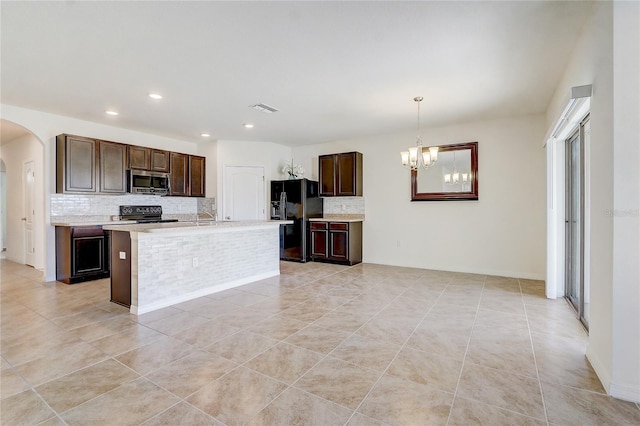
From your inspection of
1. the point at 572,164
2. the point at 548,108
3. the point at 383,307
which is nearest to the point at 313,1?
the point at 383,307

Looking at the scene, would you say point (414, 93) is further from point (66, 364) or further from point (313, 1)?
point (66, 364)

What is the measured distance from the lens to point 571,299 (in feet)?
11.9

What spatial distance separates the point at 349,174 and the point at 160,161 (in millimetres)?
3761

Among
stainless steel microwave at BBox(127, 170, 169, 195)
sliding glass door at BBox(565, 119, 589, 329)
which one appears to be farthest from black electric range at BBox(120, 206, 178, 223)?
sliding glass door at BBox(565, 119, 589, 329)

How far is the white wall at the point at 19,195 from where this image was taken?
18.4ft

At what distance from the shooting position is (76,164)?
15.7 feet

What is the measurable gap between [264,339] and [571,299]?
363 cm

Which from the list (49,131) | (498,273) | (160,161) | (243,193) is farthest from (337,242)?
(49,131)

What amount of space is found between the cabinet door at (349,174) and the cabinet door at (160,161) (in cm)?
345

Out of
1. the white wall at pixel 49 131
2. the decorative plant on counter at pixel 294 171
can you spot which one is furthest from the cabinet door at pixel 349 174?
the white wall at pixel 49 131

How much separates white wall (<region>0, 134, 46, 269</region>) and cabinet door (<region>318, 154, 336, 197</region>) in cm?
522

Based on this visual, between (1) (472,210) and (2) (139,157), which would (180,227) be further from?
(1) (472,210)

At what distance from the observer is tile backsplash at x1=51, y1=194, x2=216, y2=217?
16.4 feet

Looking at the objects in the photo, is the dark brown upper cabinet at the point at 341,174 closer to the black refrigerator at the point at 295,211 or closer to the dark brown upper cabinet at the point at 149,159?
the black refrigerator at the point at 295,211
